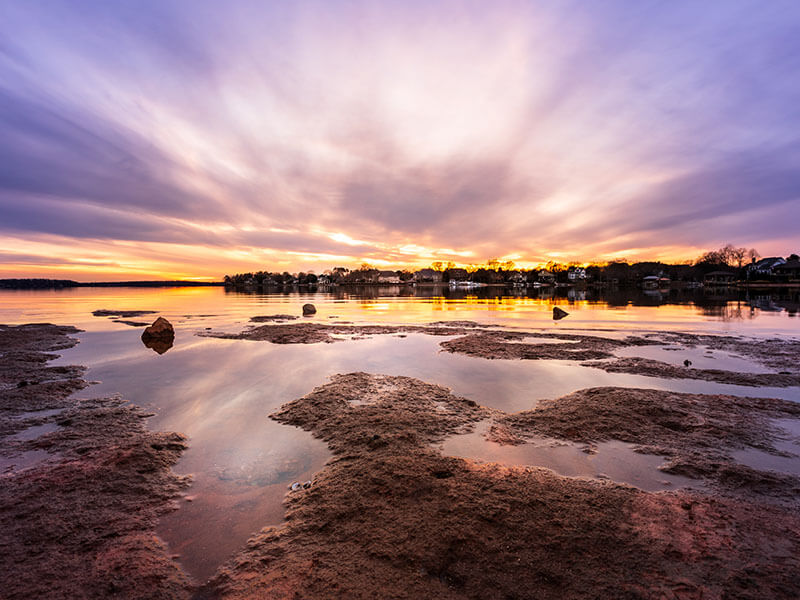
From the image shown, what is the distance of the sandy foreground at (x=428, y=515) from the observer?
375cm

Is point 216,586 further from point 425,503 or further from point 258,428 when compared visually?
point 258,428

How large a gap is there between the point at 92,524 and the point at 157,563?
4.92 ft

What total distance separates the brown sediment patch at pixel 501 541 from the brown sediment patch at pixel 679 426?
995 millimetres

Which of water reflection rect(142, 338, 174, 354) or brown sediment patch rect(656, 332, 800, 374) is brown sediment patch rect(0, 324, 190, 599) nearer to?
water reflection rect(142, 338, 174, 354)

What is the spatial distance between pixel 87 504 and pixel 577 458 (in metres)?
8.29

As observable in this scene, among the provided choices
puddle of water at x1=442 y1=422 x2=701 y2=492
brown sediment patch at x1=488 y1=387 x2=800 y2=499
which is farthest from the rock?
brown sediment patch at x1=488 y1=387 x2=800 y2=499

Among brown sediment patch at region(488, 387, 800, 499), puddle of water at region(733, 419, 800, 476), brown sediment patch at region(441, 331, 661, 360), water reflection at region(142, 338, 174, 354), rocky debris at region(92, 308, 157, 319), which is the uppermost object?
rocky debris at region(92, 308, 157, 319)

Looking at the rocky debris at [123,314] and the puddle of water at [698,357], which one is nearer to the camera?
the puddle of water at [698,357]

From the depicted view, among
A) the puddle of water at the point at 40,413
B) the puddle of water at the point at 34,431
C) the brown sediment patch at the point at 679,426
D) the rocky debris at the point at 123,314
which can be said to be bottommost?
the brown sediment patch at the point at 679,426

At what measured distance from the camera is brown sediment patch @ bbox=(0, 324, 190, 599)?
12.6ft

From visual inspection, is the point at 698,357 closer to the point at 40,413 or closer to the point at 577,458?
the point at 577,458

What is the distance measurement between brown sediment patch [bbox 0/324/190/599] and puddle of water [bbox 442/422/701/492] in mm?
4962

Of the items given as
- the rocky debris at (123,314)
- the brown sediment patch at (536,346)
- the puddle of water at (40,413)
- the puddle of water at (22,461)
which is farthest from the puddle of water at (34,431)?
the rocky debris at (123,314)

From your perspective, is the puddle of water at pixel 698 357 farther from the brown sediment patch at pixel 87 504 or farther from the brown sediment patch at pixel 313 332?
the brown sediment patch at pixel 87 504
